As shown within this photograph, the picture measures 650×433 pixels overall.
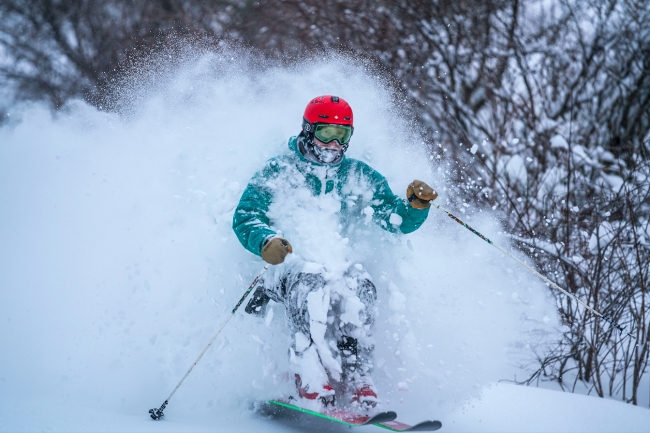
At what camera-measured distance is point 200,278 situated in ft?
8.48

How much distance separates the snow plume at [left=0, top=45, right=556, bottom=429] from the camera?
7.43 feet

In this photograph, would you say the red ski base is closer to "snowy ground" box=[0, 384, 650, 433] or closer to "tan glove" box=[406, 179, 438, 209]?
"snowy ground" box=[0, 384, 650, 433]

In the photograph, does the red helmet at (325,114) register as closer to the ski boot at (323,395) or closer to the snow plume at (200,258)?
the snow plume at (200,258)

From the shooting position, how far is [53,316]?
256cm

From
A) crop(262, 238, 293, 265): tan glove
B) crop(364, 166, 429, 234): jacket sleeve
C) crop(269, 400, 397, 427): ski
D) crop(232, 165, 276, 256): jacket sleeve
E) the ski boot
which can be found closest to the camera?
crop(269, 400, 397, 427): ski

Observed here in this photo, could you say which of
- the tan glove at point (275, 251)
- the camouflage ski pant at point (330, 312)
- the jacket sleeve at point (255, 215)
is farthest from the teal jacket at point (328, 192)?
the camouflage ski pant at point (330, 312)

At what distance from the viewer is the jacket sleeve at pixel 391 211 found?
2.42 m

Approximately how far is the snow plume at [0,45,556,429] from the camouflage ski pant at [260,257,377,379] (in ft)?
0.22

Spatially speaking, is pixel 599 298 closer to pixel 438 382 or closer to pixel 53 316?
pixel 438 382

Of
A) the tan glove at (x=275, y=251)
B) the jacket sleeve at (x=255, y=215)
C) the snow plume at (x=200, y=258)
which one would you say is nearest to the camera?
the tan glove at (x=275, y=251)

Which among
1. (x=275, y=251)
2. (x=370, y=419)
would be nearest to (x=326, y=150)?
(x=275, y=251)

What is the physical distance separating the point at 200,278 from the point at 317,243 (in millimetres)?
822

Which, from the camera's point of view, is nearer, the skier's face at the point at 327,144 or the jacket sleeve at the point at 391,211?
the skier's face at the point at 327,144

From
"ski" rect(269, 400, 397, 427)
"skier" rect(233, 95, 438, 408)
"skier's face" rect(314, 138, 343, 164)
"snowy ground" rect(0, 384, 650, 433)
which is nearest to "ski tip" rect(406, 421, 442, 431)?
"ski" rect(269, 400, 397, 427)
